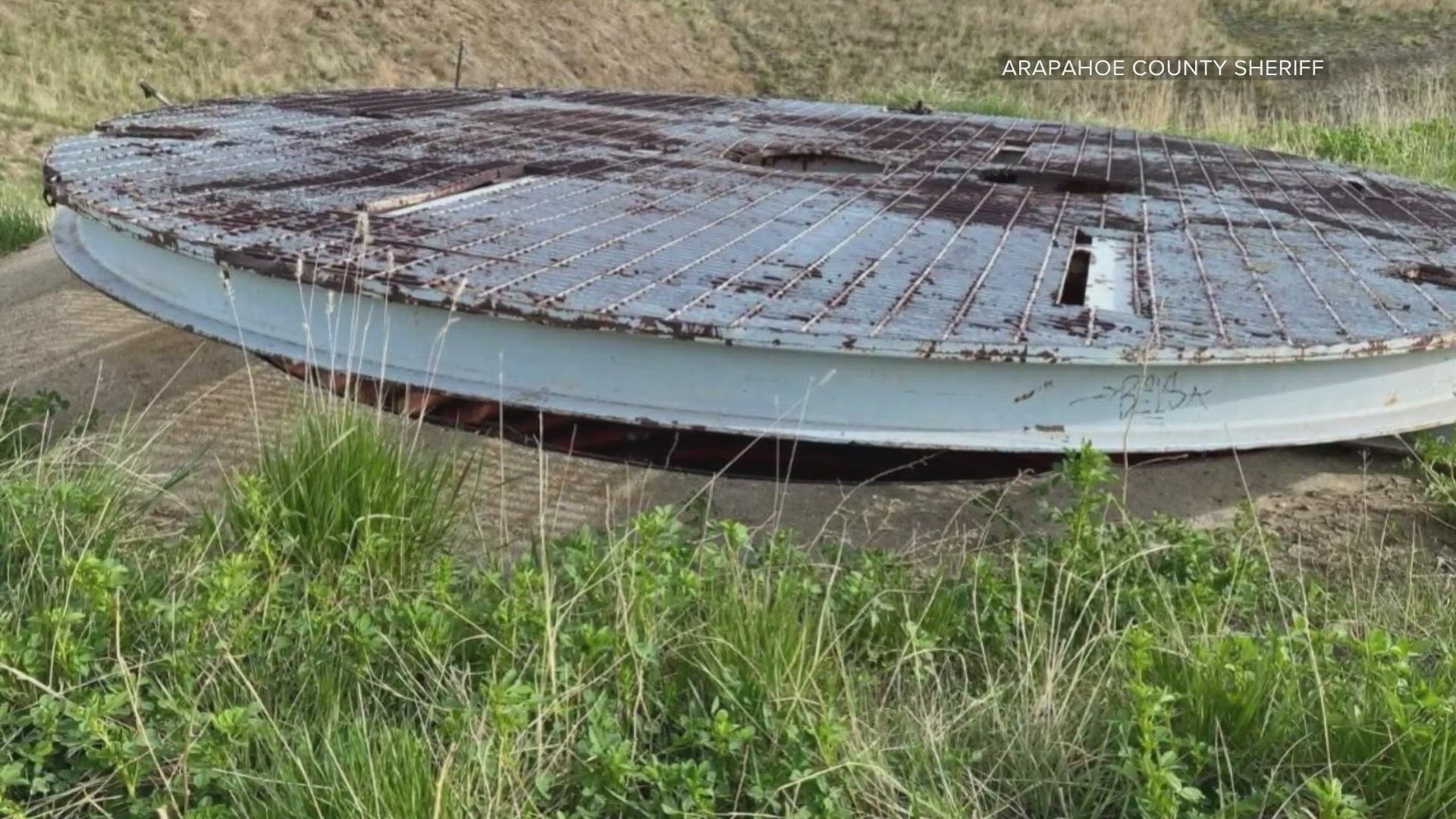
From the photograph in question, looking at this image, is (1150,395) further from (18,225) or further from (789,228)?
(18,225)

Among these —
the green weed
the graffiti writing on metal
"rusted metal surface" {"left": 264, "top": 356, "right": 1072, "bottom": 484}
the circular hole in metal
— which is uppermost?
the circular hole in metal

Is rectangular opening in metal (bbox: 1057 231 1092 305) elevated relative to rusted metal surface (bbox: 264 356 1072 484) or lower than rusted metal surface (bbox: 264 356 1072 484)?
elevated

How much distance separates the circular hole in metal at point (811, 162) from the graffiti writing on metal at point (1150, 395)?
249 centimetres

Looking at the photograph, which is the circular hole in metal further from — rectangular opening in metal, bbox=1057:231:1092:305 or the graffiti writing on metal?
the graffiti writing on metal

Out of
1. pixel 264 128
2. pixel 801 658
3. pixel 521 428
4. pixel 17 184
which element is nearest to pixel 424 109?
pixel 264 128

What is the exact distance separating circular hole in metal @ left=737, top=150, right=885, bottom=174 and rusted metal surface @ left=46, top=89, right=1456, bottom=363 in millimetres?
12

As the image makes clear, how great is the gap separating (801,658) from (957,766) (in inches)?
12.5

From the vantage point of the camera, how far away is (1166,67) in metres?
19.5

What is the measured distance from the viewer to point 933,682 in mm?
2266

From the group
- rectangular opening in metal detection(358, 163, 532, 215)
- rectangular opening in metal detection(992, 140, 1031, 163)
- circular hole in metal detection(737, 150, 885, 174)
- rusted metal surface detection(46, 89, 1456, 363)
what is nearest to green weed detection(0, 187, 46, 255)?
rusted metal surface detection(46, 89, 1456, 363)

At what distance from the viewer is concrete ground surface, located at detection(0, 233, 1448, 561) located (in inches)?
130

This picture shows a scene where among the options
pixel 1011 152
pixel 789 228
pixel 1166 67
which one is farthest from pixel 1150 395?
pixel 1166 67

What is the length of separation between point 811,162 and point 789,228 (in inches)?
73.0

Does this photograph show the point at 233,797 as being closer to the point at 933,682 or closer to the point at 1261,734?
the point at 933,682
